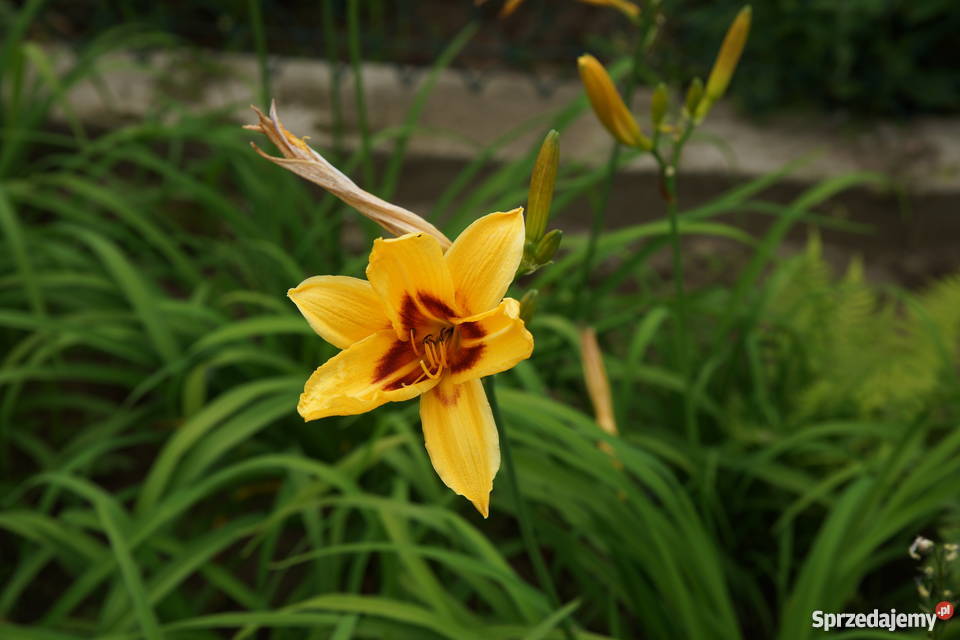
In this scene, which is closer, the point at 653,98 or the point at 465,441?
the point at 465,441

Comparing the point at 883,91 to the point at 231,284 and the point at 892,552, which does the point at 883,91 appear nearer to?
the point at 892,552

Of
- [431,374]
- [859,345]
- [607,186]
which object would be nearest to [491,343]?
[431,374]

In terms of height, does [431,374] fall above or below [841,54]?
below

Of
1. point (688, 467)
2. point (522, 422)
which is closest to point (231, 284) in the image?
point (522, 422)

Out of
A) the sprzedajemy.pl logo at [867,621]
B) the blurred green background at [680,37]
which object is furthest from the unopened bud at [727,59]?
the blurred green background at [680,37]

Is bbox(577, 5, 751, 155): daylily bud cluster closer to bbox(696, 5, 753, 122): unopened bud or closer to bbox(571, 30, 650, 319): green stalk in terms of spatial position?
bbox(696, 5, 753, 122): unopened bud

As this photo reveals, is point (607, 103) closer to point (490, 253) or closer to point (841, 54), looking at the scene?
point (490, 253)

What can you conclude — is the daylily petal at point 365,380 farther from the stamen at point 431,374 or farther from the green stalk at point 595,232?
the green stalk at point 595,232
